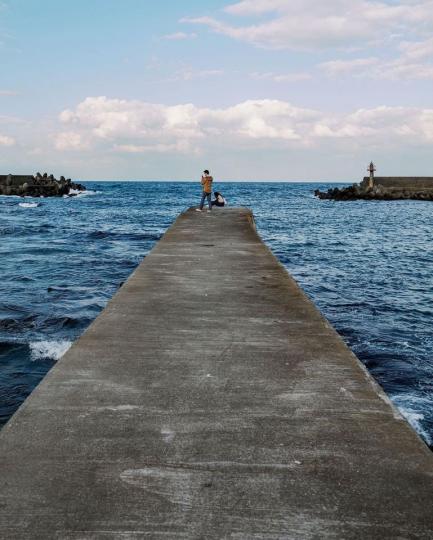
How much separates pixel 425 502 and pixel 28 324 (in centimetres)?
730

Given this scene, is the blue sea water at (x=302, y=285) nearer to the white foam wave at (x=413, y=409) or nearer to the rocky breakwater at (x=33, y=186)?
the white foam wave at (x=413, y=409)

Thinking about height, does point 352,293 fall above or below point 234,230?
below

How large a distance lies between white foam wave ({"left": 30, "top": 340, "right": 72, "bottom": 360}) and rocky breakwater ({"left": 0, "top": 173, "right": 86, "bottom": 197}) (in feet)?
188

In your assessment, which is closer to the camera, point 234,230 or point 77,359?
point 77,359

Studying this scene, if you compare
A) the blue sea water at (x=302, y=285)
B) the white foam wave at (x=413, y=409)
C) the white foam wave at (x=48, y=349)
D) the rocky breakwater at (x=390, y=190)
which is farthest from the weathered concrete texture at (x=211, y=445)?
the rocky breakwater at (x=390, y=190)

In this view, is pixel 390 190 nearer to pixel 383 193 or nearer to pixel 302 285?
pixel 383 193

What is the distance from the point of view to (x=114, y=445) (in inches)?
118

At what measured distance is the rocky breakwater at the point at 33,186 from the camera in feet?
203

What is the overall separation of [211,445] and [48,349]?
488 cm

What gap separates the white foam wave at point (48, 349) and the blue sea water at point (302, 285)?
0.04 ft

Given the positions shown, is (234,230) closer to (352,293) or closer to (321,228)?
(352,293)

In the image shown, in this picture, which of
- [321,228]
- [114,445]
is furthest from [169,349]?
[321,228]

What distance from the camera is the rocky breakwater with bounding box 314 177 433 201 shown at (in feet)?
190

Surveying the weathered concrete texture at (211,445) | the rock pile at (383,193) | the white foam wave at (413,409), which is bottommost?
the white foam wave at (413,409)
